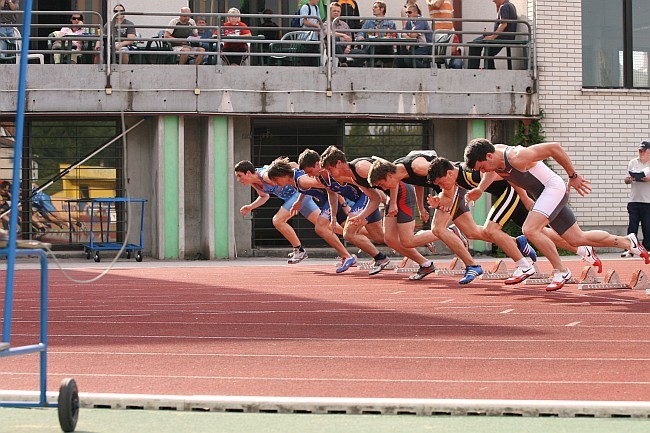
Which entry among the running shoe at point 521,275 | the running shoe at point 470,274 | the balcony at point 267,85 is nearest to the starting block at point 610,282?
the running shoe at point 521,275

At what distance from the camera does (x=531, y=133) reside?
24.7 metres

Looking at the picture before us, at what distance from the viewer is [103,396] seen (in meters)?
6.54

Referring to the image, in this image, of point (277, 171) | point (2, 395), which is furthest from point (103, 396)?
point (277, 171)

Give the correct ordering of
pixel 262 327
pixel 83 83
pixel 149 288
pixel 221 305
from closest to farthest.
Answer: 1. pixel 262 327
2. pixel 221 305
3. pixel 149 288
4. pixel 83 83

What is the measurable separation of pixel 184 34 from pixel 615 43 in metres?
9.10

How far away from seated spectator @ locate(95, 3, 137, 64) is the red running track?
7.86 m

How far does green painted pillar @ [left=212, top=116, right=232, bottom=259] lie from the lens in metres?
23.5

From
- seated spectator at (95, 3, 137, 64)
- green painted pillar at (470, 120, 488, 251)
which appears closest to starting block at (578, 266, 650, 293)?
green painted pillar at (470, 120, 488, 251)

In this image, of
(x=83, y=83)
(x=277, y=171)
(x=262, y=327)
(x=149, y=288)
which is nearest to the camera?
(x=262, y=327)

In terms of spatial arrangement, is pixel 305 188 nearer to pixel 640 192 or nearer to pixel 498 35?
pixel 640 192

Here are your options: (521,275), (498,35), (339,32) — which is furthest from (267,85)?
(521,275)

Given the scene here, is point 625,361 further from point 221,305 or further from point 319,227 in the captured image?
point 319,227

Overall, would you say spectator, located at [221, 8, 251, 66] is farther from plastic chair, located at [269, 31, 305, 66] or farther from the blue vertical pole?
the blue vertical pole

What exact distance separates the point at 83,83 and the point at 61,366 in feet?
49.9
